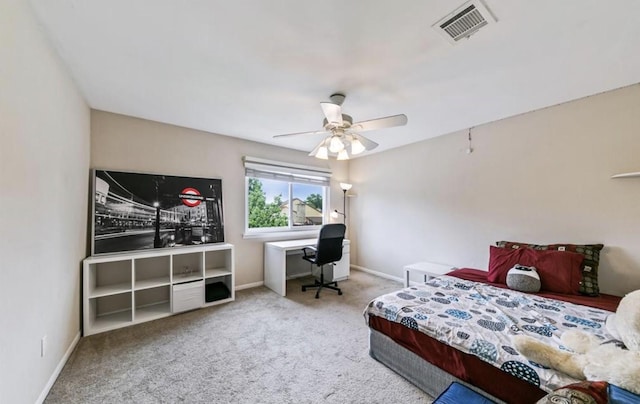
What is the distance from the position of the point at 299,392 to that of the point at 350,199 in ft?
12.4

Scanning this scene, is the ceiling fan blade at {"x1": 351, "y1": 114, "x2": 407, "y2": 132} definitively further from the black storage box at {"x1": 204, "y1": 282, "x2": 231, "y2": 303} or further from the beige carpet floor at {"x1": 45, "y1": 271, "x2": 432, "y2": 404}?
the black storage box at {"x1": 204, "y1": 282, "x2": 231, "y2": 303}

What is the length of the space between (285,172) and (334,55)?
8.57 ft

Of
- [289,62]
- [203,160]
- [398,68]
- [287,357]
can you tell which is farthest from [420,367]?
[203,160]

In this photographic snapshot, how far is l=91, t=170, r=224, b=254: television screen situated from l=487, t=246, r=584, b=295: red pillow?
342cm

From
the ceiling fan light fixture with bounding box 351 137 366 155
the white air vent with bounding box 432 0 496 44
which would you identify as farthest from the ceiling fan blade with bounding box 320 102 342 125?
the white air vent with bounding box 432 0 496 44

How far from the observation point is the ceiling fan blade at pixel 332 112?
204 centimetres

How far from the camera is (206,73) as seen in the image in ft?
6.75

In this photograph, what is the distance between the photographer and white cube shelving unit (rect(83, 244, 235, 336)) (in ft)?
8.36

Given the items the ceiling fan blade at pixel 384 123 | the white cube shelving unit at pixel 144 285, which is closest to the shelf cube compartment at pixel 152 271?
the white cube shelving unit at pixel 144 285

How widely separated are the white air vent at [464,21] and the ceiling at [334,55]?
4cm

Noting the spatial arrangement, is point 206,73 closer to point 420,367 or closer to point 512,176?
point 420,367

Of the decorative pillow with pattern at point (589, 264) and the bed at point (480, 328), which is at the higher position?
the decorative pillow with pattern at point (589, 264)

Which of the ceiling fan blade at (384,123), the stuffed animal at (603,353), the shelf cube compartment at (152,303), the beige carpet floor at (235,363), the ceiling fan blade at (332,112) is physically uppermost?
the ceiling fan blade at (332,112)

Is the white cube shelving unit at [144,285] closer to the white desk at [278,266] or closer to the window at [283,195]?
the white desk at [278,266]
